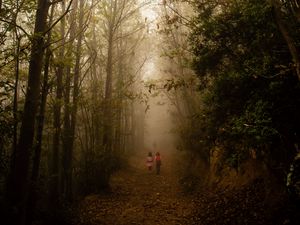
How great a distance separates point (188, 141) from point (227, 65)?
26.5 feet

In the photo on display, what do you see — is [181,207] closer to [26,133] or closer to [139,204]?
[139,204]

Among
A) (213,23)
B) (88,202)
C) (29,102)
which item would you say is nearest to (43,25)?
(29,102)

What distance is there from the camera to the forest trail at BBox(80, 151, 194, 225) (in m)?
9.67

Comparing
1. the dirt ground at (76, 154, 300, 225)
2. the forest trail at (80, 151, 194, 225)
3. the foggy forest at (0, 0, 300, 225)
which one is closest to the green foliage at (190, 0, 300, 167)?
the foggy forest at (0, 0, 300, 225)

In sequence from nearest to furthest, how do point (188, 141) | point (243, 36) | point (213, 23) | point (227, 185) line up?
point (243, 36) < point (213, 23) < point (227, 185) < point (188, 141)

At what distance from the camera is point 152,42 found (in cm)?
2895

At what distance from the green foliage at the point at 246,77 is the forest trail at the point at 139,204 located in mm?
3187

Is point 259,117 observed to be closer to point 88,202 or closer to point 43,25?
Answer: point 43,25

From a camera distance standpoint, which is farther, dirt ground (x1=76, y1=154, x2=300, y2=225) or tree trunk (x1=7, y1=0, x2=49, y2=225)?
dirt ground (x1=76, y1=154, x2=300, y2=225)

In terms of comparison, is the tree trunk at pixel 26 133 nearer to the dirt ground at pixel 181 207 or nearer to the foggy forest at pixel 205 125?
the foggy forest at pixel 205 125

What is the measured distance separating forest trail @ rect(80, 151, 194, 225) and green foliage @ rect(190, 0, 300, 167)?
125 inches

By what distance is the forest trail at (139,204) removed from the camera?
967cm

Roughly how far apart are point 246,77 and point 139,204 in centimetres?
682

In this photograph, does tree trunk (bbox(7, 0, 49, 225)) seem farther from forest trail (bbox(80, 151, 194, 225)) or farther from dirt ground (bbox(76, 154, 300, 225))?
forest trail (bbox(80, 151, 194, 225))
